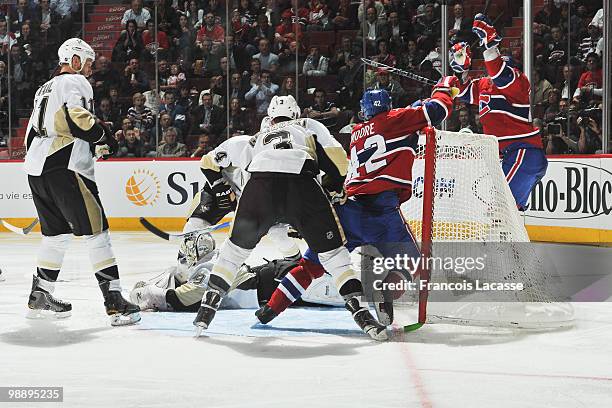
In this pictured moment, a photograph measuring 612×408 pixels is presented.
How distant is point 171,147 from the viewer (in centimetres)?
1081

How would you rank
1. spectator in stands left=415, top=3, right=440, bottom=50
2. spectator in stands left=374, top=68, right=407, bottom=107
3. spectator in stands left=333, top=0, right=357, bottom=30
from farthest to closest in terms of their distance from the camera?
spectator in stands left=333, top=0, right=357, bottom=30 < spectator in stands left=415, top=3, right=440, bottom=50 < spectator in stands left=374, top=68, right=407, bottom=107

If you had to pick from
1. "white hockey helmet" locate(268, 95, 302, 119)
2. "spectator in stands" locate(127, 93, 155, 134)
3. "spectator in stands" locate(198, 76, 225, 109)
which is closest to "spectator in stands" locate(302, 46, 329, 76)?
"spectator in stands" locate(198, 76, 225, 109)

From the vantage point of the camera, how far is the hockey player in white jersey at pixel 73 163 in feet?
15.6

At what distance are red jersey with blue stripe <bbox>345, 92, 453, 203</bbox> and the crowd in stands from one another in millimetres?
4752

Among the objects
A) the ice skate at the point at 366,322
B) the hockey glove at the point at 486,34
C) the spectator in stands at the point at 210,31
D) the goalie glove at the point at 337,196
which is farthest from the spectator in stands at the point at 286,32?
Answer: the ice skate at the point at 366,322

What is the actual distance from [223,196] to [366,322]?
199cm

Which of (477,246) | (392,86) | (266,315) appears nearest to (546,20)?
(392,86)

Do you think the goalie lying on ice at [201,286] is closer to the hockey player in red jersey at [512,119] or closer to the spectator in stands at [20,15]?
the hockey player in red jersey at [512,119]

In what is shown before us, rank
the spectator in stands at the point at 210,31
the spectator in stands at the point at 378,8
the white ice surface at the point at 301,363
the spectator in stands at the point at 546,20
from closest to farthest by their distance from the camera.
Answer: the white ice surface at the point at 301,363, the spectator in stands at the point at 546,20, the spectator in stands at the point at 378,8, the spectator in stands at the point at 210,31

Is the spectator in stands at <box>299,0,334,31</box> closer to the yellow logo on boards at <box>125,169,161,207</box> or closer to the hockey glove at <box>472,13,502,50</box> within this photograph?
the yellow logo on boards at <box>125,169,161,207</box>

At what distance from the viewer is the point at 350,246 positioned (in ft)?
16.1

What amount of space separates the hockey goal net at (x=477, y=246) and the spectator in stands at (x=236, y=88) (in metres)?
5.86

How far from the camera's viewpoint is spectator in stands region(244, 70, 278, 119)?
10.7 meters

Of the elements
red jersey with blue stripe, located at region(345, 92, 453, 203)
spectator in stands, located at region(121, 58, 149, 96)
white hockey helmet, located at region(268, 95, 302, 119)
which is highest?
spectator in stands, located at region(121, 58, 149, 96)
